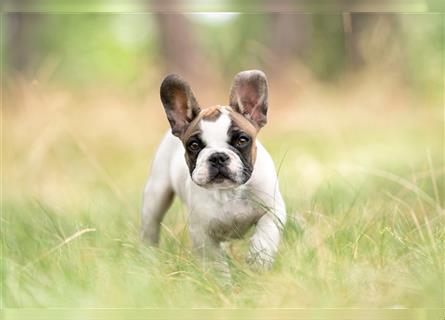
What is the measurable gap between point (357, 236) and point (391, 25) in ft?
2.34

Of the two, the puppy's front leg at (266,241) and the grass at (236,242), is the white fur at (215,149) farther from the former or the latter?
the grass at (236,242)

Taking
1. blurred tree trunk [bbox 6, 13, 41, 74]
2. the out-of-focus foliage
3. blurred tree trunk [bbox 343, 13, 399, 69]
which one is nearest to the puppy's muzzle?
the out-of-focus foliage

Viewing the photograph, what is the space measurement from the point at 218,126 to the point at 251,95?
19 centimetres

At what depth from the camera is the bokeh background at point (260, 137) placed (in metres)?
2.62

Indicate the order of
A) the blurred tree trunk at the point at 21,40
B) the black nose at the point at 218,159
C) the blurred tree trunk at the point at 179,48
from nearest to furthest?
the black nose at the point at 218,159, the blurred tree trunk at the point at 21,40, the blurred tree trunk at the point at 179,48

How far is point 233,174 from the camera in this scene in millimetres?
2539

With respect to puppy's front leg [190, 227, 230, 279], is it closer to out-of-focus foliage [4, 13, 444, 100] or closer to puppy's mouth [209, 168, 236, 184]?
puppy's mouth [209, 168, 236, 184]

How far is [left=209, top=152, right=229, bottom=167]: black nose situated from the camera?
99.4 inches

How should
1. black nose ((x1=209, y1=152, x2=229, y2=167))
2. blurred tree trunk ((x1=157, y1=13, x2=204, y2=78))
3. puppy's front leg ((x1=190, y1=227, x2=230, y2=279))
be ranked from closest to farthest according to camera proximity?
black nose ((x1=209, y1=152, x2=229, y2=167)), puppy's front leg ((x1=190, y1=227, x2=230, y2=279)), blurred tree trunk ((x1=157, y1=13, x2=204, y2=78))

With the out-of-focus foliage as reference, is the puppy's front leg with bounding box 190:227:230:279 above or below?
below

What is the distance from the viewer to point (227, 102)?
288cm

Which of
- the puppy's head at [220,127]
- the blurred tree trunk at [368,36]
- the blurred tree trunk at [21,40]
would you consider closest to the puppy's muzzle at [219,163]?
the puppy's head at [220,127]

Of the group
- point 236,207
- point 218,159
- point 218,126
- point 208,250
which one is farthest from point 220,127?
point 208,250

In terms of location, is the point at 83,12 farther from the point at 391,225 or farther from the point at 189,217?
the point at 391,225
